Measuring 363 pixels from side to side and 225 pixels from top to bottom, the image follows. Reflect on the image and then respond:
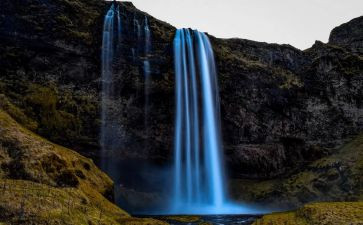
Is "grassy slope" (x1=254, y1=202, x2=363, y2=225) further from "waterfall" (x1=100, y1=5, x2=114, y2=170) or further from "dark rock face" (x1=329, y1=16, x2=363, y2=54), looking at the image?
"dark rock face" (x1=329, y1=16, x2=363, y2=54)

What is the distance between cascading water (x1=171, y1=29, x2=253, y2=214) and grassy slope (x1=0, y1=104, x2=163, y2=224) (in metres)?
14.3

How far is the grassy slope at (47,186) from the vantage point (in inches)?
642

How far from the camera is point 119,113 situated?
41.1 meters

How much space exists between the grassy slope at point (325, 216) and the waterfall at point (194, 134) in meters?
19.0

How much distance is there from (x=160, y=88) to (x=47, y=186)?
22.6 m

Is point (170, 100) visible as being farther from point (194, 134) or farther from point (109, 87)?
point (109, 87)

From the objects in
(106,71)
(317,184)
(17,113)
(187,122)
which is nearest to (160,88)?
(187,122)

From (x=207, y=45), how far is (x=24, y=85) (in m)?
20.1

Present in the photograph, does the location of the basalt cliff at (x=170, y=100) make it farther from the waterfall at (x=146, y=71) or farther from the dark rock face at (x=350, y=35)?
the dark rock face at (x=350, y=35)

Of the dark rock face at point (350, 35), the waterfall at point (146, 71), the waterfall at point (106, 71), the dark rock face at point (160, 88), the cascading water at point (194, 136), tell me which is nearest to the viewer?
the dark rock face at point (160, 88)

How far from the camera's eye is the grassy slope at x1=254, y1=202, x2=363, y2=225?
60.7ft

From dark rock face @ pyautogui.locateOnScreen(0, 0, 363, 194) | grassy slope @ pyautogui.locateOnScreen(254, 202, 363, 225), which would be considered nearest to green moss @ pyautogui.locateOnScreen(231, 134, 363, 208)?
dark rock face @ pyautogui.locateOnScreen(0, 0, 363, 194)

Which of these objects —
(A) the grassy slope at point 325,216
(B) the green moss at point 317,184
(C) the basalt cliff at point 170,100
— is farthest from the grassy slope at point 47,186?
(B) the green moss at point 317,184

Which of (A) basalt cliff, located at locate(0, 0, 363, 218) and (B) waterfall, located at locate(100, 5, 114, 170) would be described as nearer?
(A) basalt cliff, located at locate(0, 0, 363, 218)
